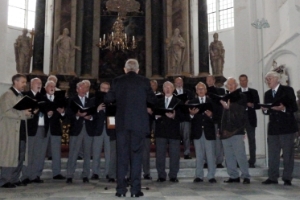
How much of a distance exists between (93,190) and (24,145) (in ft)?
5.13

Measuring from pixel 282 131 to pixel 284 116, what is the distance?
25cm

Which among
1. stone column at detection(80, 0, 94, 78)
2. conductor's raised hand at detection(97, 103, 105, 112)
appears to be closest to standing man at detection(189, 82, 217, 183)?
conductor's raised hand at detection(97, 103, 105, 112)

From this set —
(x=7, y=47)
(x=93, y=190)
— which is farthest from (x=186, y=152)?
(x=7, y=47)

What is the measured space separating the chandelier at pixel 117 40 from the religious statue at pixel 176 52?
1.35 m

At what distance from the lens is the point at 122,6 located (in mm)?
14000

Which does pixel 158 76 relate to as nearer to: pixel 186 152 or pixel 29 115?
pixel 186 152

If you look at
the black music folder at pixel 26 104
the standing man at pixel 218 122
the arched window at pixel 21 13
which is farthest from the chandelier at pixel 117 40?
the black music folder at pixel 26 104

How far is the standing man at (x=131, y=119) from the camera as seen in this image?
455cm

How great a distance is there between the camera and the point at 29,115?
5668mm

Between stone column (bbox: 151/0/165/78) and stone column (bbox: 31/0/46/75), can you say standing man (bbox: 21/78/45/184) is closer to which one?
stone column (bbox: 31/0/46/75)

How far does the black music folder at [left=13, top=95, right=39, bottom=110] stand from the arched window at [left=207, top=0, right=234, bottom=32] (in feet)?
47.0

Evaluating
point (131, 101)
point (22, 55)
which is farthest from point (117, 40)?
point (131, 101)

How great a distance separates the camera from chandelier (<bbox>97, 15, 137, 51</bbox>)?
1273 cm

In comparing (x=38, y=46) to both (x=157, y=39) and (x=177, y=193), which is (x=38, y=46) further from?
(x=177, y=193)
